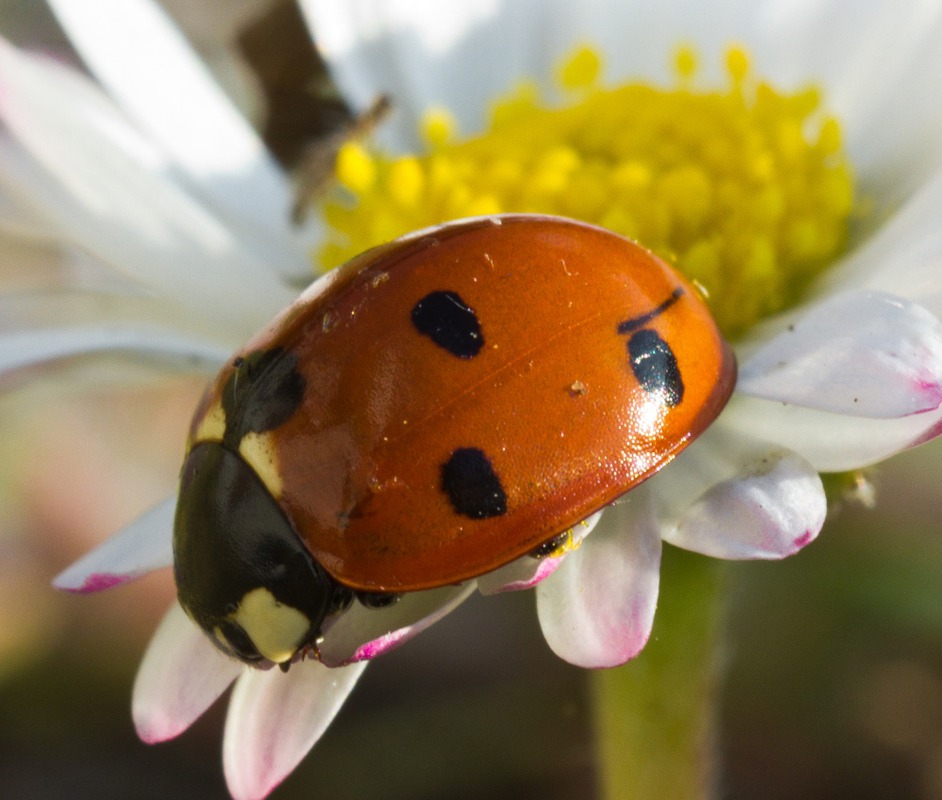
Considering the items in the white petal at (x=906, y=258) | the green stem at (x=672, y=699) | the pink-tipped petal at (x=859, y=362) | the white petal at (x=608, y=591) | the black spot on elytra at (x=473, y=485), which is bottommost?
the green stem at (x=672, y=699)

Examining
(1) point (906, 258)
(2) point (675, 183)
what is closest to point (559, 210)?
(2) point (675, 183)

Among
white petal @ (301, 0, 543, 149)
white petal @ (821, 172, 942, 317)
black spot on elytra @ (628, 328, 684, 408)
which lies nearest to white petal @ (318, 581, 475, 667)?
black spot on elytra @ (628, 328, 684, 408)

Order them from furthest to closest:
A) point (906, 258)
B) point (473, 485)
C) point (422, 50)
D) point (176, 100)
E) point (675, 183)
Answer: point (422, 50) < point (176, 100) < point (675, 183) < point (906, 258) < point (473, 485)

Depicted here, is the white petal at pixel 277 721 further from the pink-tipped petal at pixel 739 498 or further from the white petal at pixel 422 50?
the white petal at pixel 422 50

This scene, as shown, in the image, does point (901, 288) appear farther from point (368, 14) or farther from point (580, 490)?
point (368, 14)

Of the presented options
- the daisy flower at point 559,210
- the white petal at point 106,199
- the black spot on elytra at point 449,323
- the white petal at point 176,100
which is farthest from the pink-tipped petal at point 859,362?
the white petal at point 176,100

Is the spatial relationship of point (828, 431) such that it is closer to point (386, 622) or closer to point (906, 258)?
point (906, 258)
